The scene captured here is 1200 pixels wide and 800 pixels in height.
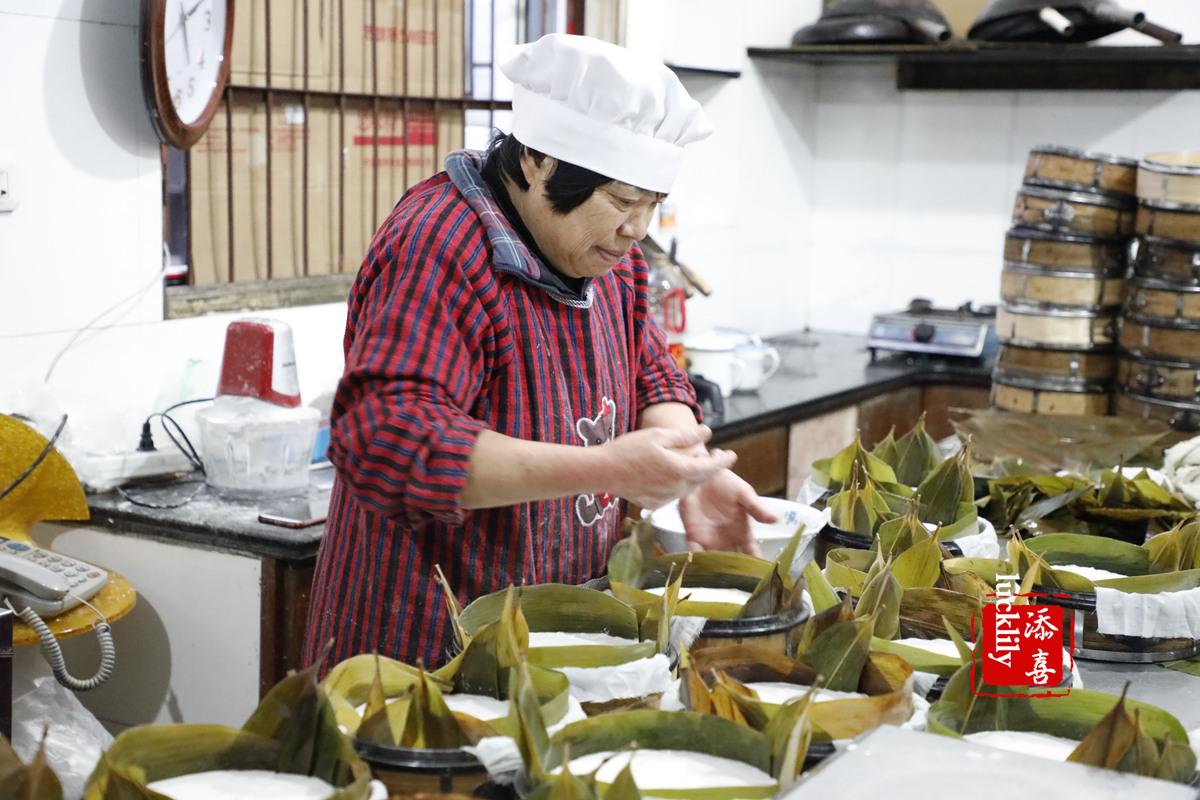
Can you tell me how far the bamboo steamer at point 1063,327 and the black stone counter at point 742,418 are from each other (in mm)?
598

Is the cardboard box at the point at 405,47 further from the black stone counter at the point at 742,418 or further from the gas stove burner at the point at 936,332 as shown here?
the gas stove burner at the point at 936,332

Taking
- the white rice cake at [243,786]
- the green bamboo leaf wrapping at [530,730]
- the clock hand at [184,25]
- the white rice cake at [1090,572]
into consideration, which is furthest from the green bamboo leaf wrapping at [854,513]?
the clock hand at [184,25]

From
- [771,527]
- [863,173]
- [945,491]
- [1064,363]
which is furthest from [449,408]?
[863,173]

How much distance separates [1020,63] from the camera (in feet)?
14.1

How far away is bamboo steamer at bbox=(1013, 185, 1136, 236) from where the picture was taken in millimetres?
3154

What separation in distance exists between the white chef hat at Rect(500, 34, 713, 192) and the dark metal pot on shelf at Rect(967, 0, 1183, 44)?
8.27 ft

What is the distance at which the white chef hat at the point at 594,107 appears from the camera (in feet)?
5.29

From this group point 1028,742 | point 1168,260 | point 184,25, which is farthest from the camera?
point 1168,260

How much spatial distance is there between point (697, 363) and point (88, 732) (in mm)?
1943

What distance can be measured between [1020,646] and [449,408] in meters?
0.66

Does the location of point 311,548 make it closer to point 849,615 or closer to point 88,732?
point 88,732

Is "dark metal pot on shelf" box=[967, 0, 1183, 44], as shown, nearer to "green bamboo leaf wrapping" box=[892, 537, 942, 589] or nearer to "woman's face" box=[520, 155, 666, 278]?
"woman's face" box=[520, 155, 666, 278]

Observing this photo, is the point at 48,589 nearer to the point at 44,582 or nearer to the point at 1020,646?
the point at 44,582

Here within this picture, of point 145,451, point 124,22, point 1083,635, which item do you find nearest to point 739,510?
point 1083,635
